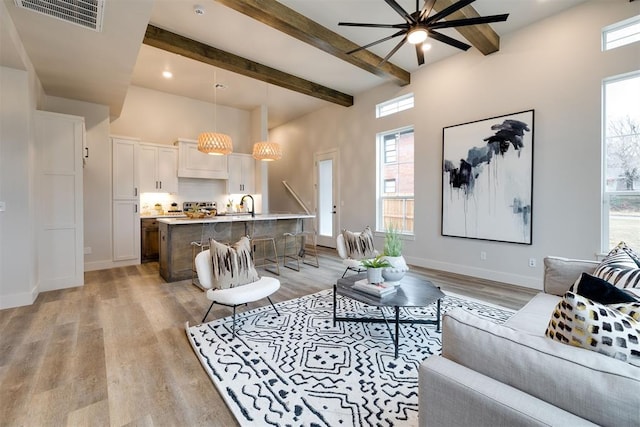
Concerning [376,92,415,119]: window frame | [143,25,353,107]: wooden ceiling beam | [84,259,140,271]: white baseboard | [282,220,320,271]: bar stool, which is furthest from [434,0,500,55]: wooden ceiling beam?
[84,259,140,271]: white baseboard

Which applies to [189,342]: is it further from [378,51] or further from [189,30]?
[378,51]

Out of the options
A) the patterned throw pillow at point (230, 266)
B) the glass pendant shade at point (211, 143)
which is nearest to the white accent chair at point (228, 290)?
the patterned throw pillow at point (230, 266)

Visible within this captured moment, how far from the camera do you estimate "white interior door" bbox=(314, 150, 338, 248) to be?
700cm

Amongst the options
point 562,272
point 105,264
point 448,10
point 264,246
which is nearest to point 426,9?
point 448,10

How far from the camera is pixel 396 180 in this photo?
5605 millimetres

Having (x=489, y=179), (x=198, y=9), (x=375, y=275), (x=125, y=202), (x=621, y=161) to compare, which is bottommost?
(x=375, y=275)

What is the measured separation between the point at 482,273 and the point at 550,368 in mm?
3869

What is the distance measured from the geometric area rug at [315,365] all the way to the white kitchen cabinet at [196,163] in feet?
14.1

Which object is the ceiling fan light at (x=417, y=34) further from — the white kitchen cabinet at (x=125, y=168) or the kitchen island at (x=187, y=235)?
the white kitchen cabinet at (x=125, y=168)

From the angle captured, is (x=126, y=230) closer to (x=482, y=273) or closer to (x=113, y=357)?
(x=113, y=357)

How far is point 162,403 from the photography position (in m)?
1.73

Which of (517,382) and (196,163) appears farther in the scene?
(196,163)

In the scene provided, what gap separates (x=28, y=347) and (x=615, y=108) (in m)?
6.24

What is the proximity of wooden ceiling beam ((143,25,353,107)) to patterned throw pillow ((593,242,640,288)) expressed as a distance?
4.98m
